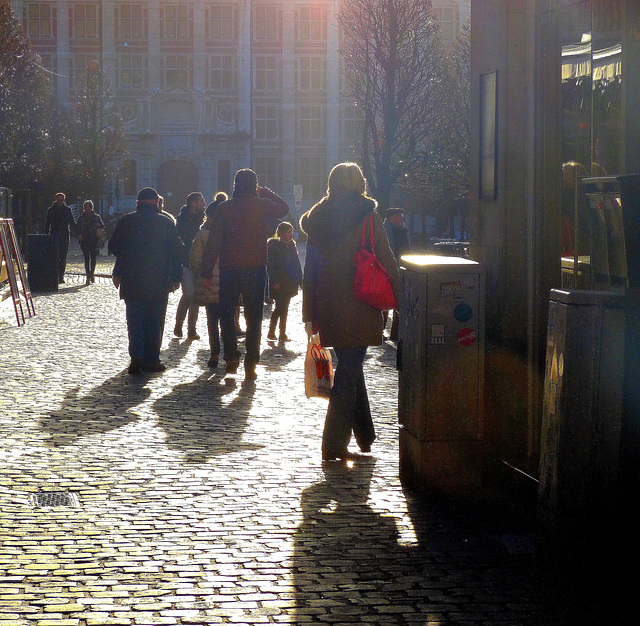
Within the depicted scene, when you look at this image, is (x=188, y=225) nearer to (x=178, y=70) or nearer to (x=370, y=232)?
(x=370, y=232)

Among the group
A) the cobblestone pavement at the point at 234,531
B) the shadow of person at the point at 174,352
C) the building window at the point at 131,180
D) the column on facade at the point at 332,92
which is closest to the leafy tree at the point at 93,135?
the building window at the point at 131,180

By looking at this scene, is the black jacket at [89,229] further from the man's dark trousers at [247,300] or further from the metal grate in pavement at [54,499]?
the metal grate in pavement at [54,499]

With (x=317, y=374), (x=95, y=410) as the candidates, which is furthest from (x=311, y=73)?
(x=317, y=374)

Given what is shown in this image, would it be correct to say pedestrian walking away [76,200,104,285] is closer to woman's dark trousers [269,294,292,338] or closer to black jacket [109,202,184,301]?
woman's dark trousers [269,294,292,338]

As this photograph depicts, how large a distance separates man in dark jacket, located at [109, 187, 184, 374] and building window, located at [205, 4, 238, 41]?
213ft

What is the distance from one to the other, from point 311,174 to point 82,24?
645 inches

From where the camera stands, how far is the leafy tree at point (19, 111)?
124 feet

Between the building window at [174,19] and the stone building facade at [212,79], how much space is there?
0.06 meters

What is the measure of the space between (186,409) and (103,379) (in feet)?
6.41

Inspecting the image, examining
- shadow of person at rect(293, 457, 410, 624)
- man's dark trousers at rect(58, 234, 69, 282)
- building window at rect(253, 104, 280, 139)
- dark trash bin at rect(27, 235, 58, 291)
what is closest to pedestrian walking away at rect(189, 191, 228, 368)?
shadow of person at rect(293, 457, 410, 624)

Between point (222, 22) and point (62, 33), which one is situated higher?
Answer: point (222, 22)

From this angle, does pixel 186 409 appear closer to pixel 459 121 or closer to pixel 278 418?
pixel 278 418

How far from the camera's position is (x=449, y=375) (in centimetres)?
621

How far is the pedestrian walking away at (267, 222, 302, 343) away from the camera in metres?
14.7
